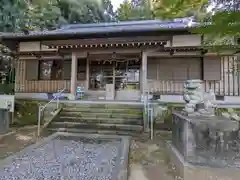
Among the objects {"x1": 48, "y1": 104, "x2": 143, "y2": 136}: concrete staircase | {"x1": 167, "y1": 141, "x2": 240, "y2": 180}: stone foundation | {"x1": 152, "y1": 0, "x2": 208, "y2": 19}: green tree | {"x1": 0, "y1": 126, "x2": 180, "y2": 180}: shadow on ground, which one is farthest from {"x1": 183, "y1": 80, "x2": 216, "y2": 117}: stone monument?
{"x1": 152, "y1": 0, "x2": 208, "y2": 19}: green tree

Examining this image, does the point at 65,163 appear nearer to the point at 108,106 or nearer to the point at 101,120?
the point at 101,120

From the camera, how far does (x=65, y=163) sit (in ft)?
14.4

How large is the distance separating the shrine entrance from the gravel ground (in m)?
6.00

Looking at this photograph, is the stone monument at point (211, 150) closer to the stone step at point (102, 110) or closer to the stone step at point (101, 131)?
the stone step at point (101, 131)

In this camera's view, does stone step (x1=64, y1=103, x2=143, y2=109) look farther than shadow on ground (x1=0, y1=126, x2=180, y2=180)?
Yes

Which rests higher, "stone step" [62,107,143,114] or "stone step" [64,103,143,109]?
"stone step" [64,103,143,109]

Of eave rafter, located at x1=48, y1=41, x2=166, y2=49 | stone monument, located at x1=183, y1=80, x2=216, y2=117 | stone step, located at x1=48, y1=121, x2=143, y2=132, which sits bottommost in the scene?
stone step, located at x1=48, y1=121, x2=143, y2=132

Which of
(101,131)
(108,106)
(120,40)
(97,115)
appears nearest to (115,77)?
(120,40)

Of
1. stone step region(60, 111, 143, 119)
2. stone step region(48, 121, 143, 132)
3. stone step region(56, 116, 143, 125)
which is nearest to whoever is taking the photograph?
stone step region(48, 121, 143, 132)

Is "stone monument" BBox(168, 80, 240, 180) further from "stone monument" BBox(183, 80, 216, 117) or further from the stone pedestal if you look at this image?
"stone monument" BBox(183, 80, 216, 117)

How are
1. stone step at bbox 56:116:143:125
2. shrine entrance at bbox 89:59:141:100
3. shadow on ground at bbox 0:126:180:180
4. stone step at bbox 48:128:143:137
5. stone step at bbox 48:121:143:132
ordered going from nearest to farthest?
shadow on ground at bbox 0:126:180:180 < stone step at bbox 48:128:143:137 < stone step at bbox 48:121:143:132 < stone step at bbox 56:116:143:125 < shrine entrance at bbox 89:59:141:100

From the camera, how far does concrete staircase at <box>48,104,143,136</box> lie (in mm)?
7213

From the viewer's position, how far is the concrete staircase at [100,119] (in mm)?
7213

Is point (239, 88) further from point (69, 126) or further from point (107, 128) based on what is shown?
point (69, 126)
